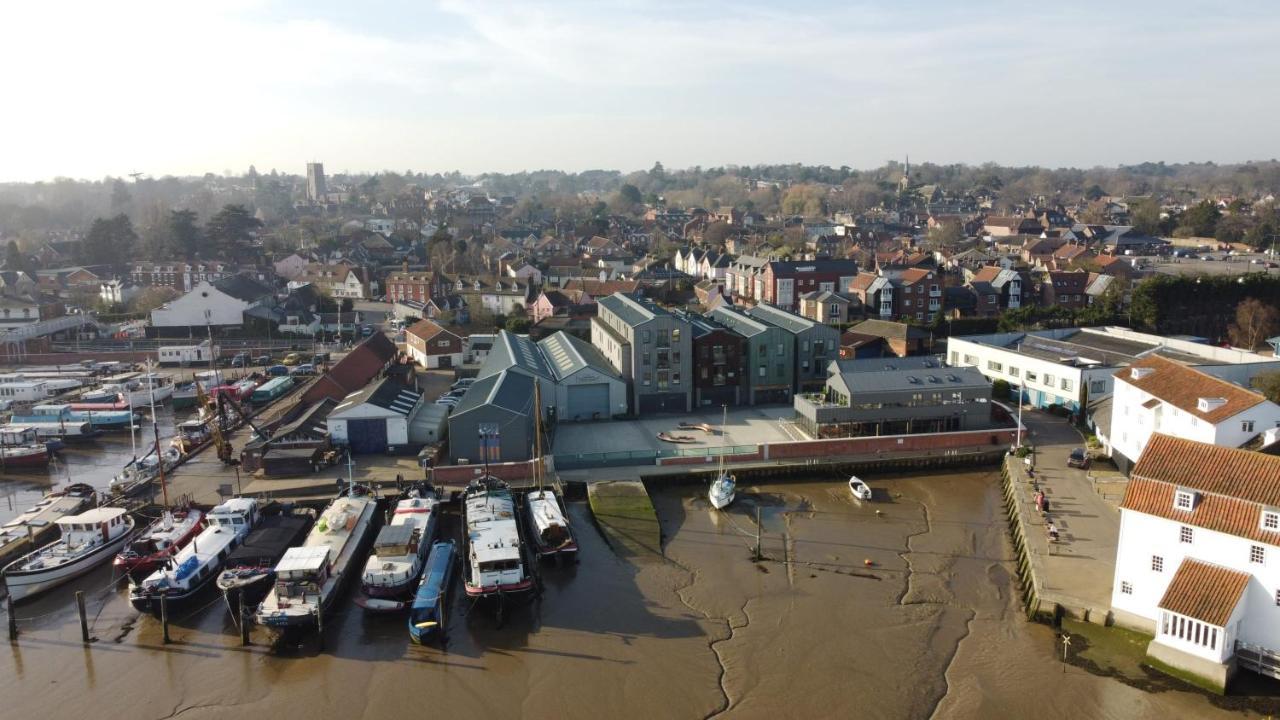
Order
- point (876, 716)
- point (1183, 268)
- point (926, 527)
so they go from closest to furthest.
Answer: point (876, 716) → point (926, 527) → point (1183, 268)

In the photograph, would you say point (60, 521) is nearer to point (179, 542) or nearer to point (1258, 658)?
point (179, 542)

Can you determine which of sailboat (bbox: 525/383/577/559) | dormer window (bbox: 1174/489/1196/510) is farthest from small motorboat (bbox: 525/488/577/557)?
dormer window (bbox: 1174/489/1196/510)

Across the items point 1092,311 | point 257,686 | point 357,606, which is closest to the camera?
point 257,686

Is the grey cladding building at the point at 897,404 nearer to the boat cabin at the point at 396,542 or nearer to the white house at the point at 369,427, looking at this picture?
the white house at the point at 369,427

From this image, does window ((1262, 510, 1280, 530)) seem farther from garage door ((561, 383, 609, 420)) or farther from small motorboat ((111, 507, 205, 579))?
small motorboat ((111, 507, 205, 579))

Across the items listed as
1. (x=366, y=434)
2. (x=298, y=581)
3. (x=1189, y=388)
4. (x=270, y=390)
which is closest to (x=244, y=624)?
(x=298, y=581)

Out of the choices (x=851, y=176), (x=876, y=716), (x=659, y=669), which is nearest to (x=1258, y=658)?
(x=876, y=716)
